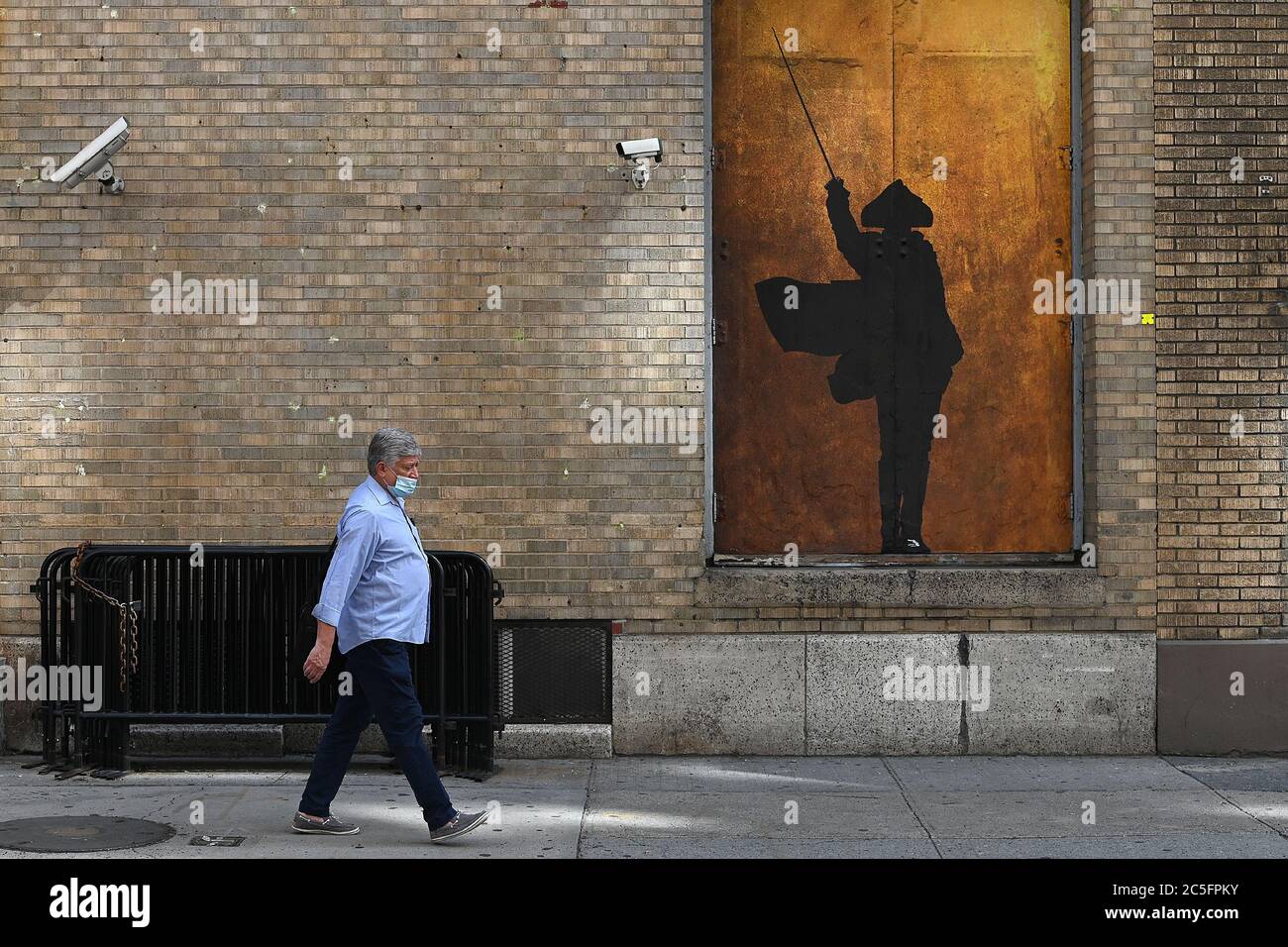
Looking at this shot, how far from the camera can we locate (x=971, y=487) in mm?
8906

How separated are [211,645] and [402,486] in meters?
2.13

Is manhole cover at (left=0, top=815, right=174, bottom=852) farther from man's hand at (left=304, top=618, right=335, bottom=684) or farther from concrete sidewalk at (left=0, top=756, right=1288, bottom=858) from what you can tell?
man's hand at (left=304, top=618, right=335, bottom=684)

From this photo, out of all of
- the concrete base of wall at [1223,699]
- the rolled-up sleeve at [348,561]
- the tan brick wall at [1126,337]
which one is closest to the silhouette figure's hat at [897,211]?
the tan brick wall at [1126,337]

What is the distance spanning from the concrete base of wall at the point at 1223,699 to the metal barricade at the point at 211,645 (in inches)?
163

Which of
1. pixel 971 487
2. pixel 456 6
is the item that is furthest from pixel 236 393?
pixel 971 487

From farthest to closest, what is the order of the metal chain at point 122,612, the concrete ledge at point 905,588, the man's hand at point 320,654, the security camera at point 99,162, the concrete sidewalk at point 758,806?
the concrete ledge at point 905,588
the security camera at point 99,162
the metal chain at point 122,612
the concrete sidewalk at point 758,806
the man's hand at point 320,654

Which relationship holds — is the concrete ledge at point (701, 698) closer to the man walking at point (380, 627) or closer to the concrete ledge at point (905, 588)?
the concrete ledge at point (905, 588)

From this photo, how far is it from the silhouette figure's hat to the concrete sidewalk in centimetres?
339

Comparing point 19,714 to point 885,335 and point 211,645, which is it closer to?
point 211,645

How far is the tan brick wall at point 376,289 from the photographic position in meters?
8.51

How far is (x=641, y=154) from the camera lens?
824 cm

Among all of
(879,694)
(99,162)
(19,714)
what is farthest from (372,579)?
(99,162)

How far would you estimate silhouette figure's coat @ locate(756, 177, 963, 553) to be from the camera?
8.87 m

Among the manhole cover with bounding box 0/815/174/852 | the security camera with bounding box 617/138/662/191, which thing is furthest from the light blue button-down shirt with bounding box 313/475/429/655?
the security camera with bounding box 617/138/662/191
